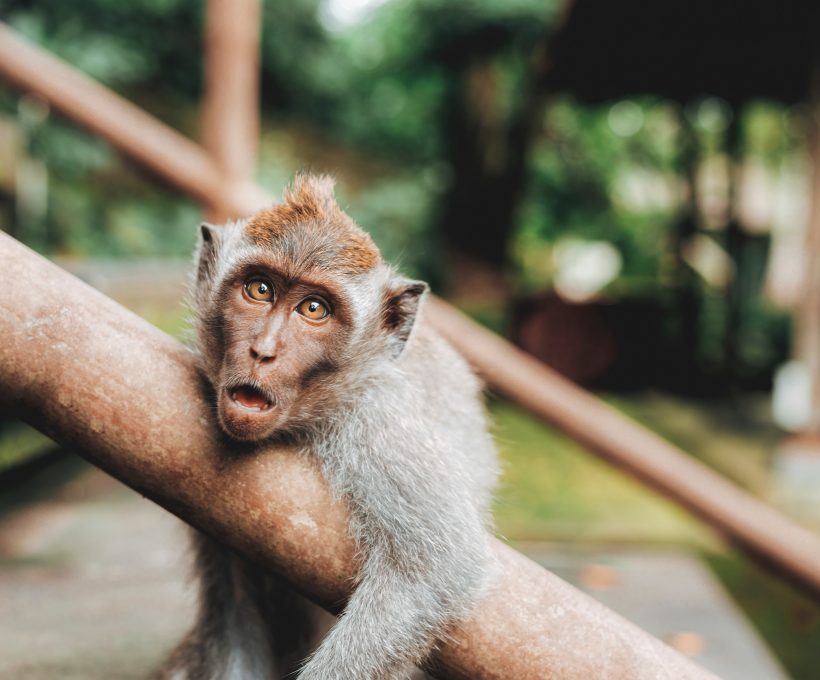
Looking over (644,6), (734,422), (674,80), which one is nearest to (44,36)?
(644,6)

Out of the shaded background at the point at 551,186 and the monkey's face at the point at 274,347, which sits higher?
the monkey's face at the point at 274,347

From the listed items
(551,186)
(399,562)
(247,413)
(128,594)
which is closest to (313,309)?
(247,413)

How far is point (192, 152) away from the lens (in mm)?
3836

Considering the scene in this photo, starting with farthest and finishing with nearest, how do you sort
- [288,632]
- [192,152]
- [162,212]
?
[162,212], [192,152], [288,632]

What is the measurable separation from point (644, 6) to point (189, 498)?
6.94 metres

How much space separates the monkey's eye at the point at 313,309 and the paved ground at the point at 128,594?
37.4 inches

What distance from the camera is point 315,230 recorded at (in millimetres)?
1794

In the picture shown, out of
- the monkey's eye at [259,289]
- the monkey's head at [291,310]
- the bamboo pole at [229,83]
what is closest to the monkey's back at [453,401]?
the monkey's head at [291,310]

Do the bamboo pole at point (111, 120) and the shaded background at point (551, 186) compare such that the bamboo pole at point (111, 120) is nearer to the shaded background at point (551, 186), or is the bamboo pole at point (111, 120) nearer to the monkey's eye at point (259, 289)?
the shaded background at point (551, 186)

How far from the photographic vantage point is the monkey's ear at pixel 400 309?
198cm

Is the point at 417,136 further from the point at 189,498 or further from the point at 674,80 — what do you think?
the point at 189,498

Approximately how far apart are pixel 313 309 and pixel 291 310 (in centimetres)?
6

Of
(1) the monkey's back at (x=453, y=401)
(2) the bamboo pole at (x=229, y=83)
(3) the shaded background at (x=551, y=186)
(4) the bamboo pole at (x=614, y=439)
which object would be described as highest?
(1) the monkey's back at (x=453, y=401)

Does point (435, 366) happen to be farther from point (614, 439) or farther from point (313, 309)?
point (614, 439)
